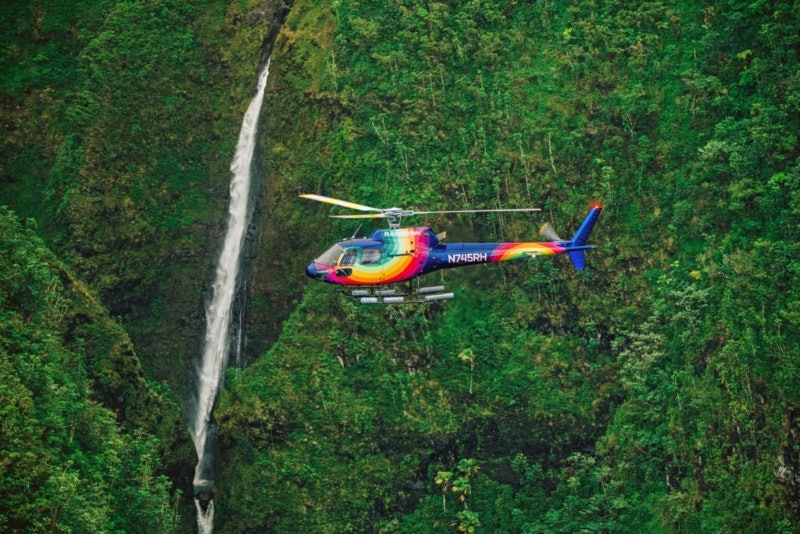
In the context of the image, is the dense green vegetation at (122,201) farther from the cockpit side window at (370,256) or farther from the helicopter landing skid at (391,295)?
the cockpit side window at (370,256)

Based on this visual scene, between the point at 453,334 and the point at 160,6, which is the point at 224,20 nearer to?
the point at 160,6

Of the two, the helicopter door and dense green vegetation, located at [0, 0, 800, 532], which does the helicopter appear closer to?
the helicopter door

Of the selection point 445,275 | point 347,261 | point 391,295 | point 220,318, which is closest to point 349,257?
point 347,261

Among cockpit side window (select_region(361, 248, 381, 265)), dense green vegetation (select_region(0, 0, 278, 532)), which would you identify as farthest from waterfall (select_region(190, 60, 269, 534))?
cockpit side window (select_region(361, 248, 381, 265))

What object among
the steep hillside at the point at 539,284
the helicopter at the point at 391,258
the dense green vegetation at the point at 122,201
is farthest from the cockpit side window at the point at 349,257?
the dense green vegetation at the point at 122,201

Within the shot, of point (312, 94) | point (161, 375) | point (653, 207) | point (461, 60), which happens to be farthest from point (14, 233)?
point (653, 207)
